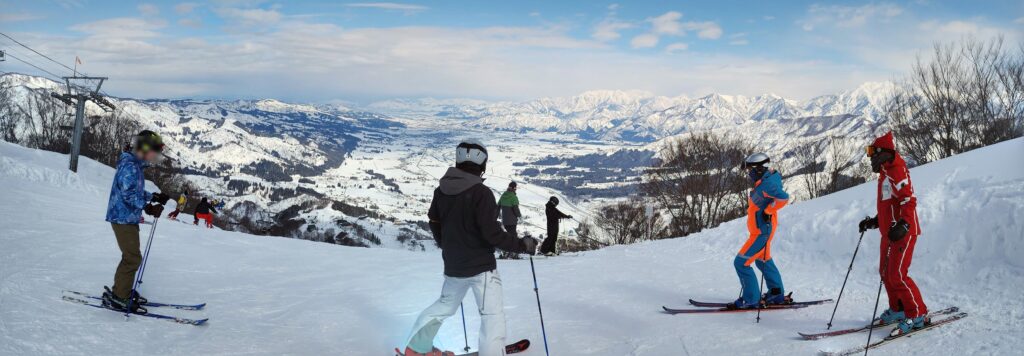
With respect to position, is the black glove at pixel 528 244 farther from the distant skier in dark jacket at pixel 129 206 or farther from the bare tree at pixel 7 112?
the bare tree at pixel 7 112

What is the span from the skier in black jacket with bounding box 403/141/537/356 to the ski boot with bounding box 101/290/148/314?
11.6 ft

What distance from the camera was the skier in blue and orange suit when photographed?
6.60 m

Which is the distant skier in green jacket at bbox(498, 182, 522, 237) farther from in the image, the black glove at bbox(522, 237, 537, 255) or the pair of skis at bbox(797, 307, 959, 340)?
the pair of skis at bbox(797, 307, 959, 340)

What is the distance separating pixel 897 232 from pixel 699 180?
29.1 m

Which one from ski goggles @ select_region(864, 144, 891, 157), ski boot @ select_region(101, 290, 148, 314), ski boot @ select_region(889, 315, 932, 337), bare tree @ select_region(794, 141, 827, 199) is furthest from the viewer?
bare tree @ select_region(794, 141, 827, 199)

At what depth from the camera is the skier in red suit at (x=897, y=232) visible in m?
5.36

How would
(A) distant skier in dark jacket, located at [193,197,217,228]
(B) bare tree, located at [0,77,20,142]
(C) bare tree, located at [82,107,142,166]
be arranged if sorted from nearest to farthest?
(A) distant skier in dark jacket, located at [193,197,217,228]
(C) bare tree, located at [82,107,142,166]
(B) bare tree, located at [0,77,20,142]

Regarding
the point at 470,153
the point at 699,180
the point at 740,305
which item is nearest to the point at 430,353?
the point at 470,153

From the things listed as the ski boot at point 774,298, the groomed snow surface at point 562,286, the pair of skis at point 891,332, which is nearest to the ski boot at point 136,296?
the groomed snow surface at point 562,286

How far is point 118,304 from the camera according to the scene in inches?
231

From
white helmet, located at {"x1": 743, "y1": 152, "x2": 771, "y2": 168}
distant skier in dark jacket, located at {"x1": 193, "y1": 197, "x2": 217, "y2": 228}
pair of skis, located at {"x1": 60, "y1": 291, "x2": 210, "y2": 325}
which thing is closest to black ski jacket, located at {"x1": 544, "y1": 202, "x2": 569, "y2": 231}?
white helmet, located at {"x1": 743, "y1": 152, "x2": 771, "y2": 168}

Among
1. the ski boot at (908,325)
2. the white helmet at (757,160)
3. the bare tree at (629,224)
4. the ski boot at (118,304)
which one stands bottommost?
the bare tree at (629,224)

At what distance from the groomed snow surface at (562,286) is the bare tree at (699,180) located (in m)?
21.0

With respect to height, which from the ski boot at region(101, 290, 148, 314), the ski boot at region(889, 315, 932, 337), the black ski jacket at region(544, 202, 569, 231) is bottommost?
the ski boot at region(101, 290, 148, 314)
